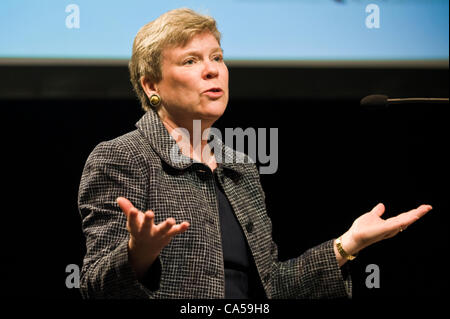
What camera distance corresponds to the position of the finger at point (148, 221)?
1.17 metres

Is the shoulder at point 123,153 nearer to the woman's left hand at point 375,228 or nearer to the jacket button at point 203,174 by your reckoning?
the jacket button at point 203,174

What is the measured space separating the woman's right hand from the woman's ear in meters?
0.58

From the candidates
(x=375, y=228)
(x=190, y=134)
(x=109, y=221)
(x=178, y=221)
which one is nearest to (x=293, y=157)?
(x=190, y=134)

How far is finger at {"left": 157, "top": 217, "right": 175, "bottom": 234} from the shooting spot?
1.18 meters

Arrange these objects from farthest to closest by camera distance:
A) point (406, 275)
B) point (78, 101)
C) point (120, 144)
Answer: point (406, 275) < point (78, 101) < point (120, 144)

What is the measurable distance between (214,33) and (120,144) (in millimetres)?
450

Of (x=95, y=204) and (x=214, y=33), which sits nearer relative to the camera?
(x=95, y=204)

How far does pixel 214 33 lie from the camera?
174cm

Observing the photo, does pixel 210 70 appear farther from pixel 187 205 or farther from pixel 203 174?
pixel 187 205

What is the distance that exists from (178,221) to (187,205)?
0.18 feet

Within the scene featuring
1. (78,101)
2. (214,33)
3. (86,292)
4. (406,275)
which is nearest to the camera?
(86,292)

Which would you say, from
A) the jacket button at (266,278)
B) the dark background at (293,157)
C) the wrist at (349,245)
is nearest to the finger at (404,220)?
the wrist at (349,245)

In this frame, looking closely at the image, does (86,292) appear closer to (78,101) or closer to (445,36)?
(78,101)

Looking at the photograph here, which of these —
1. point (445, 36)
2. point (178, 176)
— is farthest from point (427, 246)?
point (178, 176)
